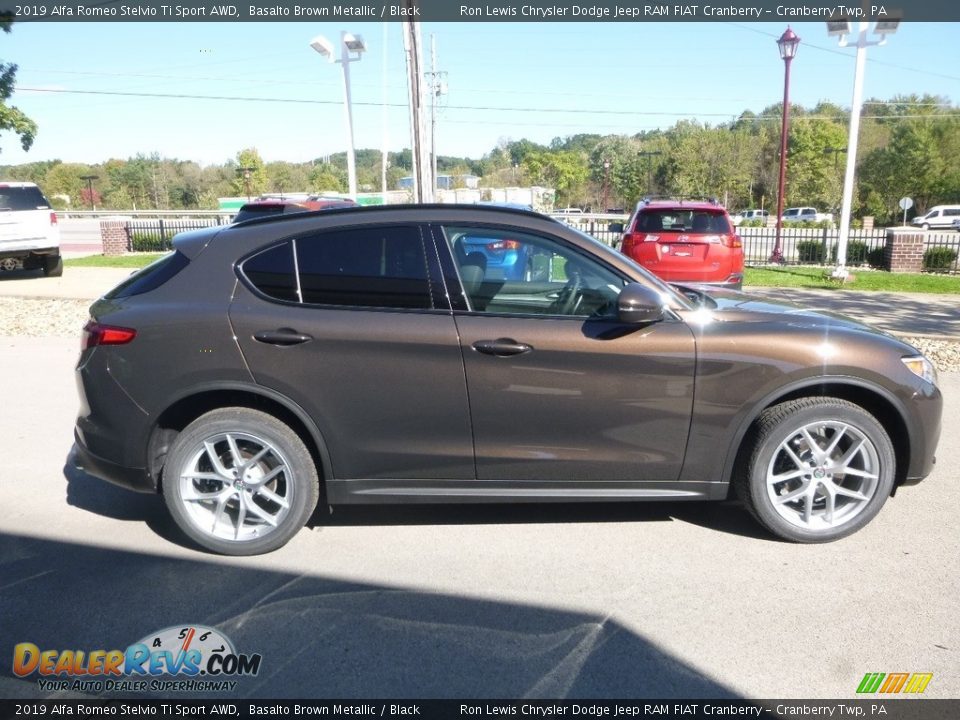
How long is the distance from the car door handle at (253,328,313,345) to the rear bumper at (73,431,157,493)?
→ 0.98m

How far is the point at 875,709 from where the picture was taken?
8.89 ft

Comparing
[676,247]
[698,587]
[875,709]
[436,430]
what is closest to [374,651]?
[436,430]

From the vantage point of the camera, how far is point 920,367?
13.0 ft

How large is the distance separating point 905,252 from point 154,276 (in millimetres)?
18163

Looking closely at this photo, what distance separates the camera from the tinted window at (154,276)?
396cm

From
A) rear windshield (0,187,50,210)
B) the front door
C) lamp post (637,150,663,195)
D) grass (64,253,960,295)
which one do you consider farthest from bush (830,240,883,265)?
lamp post (637,150,663,195)

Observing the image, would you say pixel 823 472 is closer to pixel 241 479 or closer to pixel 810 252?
pixel 241 479

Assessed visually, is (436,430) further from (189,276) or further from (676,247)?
(676,247)

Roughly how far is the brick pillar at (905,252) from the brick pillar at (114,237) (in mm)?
22142

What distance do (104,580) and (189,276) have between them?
62.6 inches

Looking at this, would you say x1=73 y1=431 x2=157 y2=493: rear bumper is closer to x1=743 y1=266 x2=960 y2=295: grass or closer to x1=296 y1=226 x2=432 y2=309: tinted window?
x1=296 y1=226 x2=432 y2=309: tinted window

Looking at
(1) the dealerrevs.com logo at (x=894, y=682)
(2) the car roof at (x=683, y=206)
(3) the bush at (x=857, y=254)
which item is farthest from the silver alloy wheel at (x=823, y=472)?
(3) the bush at (x=857, y=254)

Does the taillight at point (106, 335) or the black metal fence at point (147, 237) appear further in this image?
the black metal fence at point (147, 237)

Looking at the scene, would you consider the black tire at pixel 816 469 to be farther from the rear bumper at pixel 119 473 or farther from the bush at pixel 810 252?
the bush at pixel 810 252
